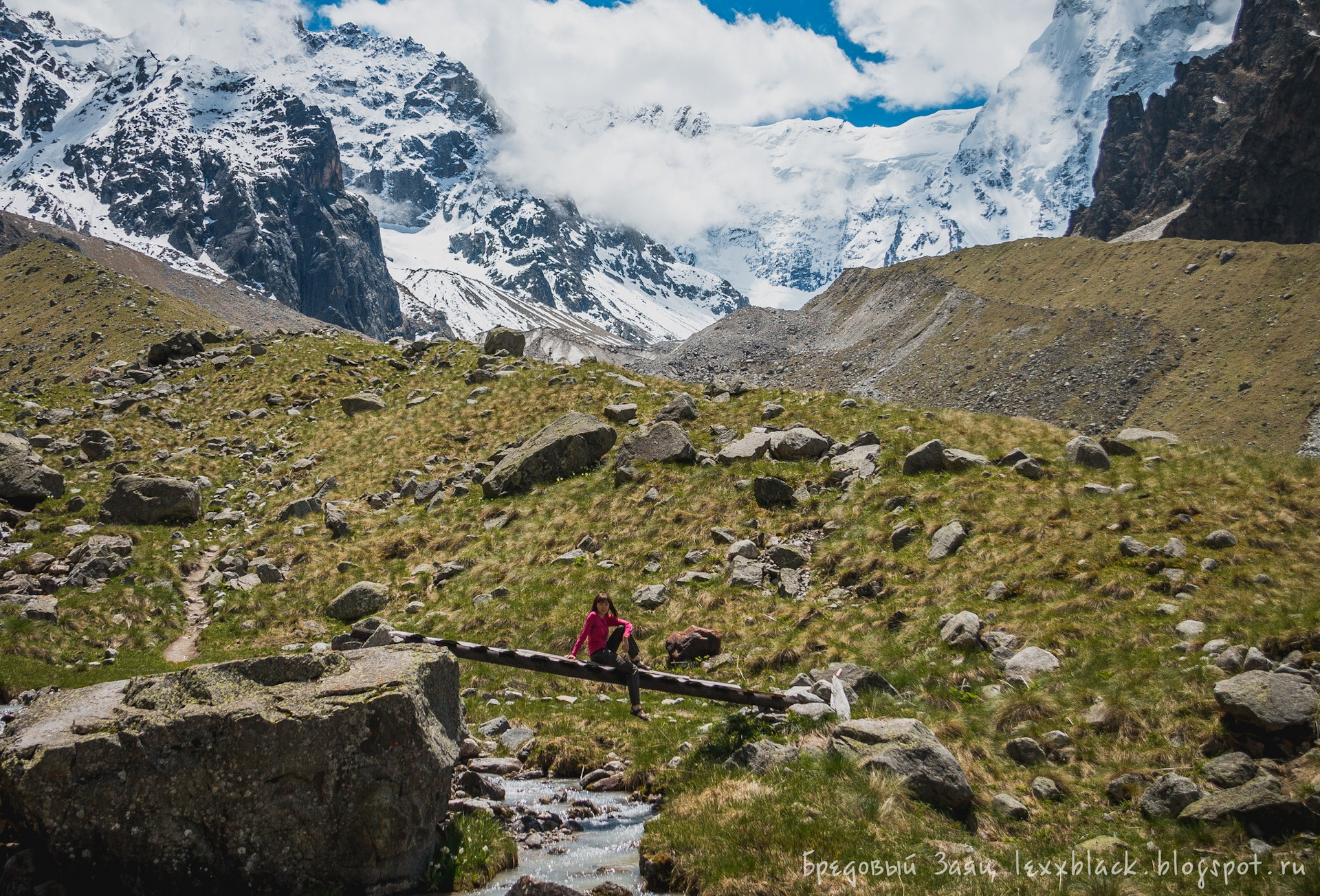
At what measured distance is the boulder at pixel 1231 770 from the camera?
34.1ft

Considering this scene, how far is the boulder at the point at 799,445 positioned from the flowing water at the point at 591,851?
1814cm

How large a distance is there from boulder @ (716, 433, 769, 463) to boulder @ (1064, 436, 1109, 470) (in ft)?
35.1

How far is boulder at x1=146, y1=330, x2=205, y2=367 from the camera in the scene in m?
51.8

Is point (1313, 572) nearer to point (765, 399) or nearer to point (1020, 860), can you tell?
point (1020, 860)

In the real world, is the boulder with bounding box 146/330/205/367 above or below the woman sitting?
above

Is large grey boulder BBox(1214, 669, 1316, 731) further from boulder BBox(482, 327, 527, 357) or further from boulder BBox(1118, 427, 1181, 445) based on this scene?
boulder BBox(482, 327, 527, 357)

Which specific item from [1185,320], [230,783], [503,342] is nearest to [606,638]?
[230,783]

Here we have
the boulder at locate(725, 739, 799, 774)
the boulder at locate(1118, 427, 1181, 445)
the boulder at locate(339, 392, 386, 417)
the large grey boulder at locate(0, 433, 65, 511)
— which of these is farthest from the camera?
the boulder at locate(339, 392, 386, 417)

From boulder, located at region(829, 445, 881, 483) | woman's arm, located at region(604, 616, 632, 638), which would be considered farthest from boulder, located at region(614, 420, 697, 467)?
woman's arm, located at region(604, 616, 632, 638)

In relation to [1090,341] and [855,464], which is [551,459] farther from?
[1090,341]

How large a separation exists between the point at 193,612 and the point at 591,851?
20.1 metres

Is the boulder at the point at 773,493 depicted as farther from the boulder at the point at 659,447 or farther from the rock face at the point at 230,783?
the rock face at the point at 230,783

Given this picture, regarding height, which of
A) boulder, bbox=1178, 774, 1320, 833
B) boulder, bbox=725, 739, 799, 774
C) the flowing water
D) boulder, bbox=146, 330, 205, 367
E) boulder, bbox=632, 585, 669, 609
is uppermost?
boulder, bbox=146, 330, 205, 367

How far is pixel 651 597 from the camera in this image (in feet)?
72.7
